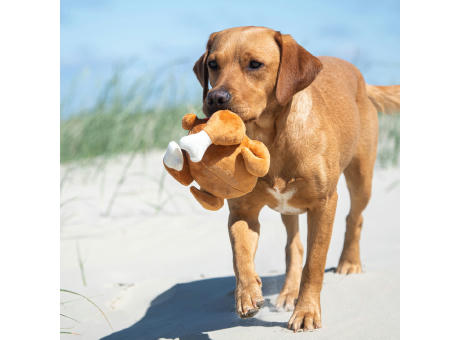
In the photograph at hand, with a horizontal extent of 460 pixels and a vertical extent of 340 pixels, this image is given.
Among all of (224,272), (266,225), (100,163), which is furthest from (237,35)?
(100,163)

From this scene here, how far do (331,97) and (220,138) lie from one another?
1.47 meters

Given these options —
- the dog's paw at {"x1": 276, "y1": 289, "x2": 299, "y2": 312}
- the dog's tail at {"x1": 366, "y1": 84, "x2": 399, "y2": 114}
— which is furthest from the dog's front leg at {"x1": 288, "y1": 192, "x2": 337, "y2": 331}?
the dog's tail at {"x1": 366, "y1": 84, "x2": 399, "y2": 114}

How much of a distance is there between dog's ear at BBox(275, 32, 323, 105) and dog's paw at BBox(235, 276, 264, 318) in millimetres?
1080

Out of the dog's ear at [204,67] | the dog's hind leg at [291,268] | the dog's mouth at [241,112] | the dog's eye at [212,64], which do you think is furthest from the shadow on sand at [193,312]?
Answer: the dog's eye at [212,64]

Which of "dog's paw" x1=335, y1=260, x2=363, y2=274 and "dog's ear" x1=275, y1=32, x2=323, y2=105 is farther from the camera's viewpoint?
"dog's paw" x1=335, y1=260, x2=363, y2=274

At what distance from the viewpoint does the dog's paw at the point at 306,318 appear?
10.7ft

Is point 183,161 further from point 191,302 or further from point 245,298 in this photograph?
point 191,302

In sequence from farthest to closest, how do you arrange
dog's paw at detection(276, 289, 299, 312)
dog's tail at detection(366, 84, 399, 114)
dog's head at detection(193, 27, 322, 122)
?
1. dog's tail at detection(366, 84, 399, 114)
2. dog's paw at detection(276, 289, 299, 312)
3. dog's head at detection(193, 27, 322, 122)

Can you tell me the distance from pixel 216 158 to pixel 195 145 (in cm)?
19

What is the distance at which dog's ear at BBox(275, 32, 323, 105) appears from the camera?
10.0 ft

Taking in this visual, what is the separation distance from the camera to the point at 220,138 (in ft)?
8.67

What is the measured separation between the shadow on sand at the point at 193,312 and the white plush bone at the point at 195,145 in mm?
1334

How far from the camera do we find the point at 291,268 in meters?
4.20

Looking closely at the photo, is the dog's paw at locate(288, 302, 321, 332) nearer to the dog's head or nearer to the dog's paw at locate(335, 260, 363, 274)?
the dog's head
